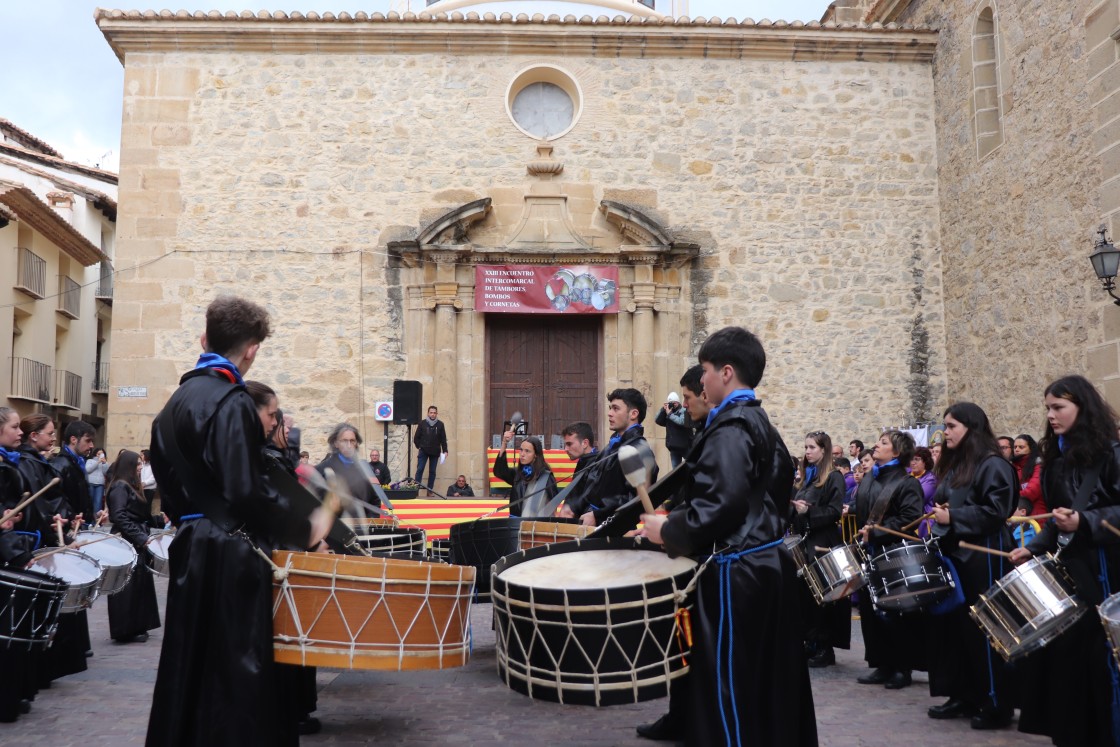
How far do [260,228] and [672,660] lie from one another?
45.1ft

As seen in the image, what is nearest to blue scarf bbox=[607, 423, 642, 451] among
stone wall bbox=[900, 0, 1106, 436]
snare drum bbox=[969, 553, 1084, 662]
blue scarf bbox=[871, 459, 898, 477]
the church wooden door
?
blue scarf bbox=[871, 459, 898, 477]

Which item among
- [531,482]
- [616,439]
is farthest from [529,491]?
[616,439]

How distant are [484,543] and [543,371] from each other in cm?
1014

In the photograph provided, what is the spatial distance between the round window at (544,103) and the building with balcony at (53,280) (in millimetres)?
10811

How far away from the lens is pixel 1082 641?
191 inches

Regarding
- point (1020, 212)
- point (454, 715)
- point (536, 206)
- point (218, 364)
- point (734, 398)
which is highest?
point (536, 206)

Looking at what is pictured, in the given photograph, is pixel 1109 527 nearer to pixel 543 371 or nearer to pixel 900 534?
pixel 900 534

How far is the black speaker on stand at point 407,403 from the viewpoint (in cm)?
1518

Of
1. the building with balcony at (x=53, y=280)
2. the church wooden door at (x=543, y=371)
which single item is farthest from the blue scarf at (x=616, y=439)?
the building with balcony at (x=53, y=280)

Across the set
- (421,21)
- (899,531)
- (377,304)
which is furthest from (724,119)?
(899,531)

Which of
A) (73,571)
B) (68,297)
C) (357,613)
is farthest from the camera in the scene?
(68,297)

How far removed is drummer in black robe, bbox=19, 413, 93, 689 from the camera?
6.29 meters

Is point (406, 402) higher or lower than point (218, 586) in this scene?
higher

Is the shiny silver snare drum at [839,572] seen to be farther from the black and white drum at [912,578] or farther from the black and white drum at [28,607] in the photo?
the black and white drum at [28,607]
